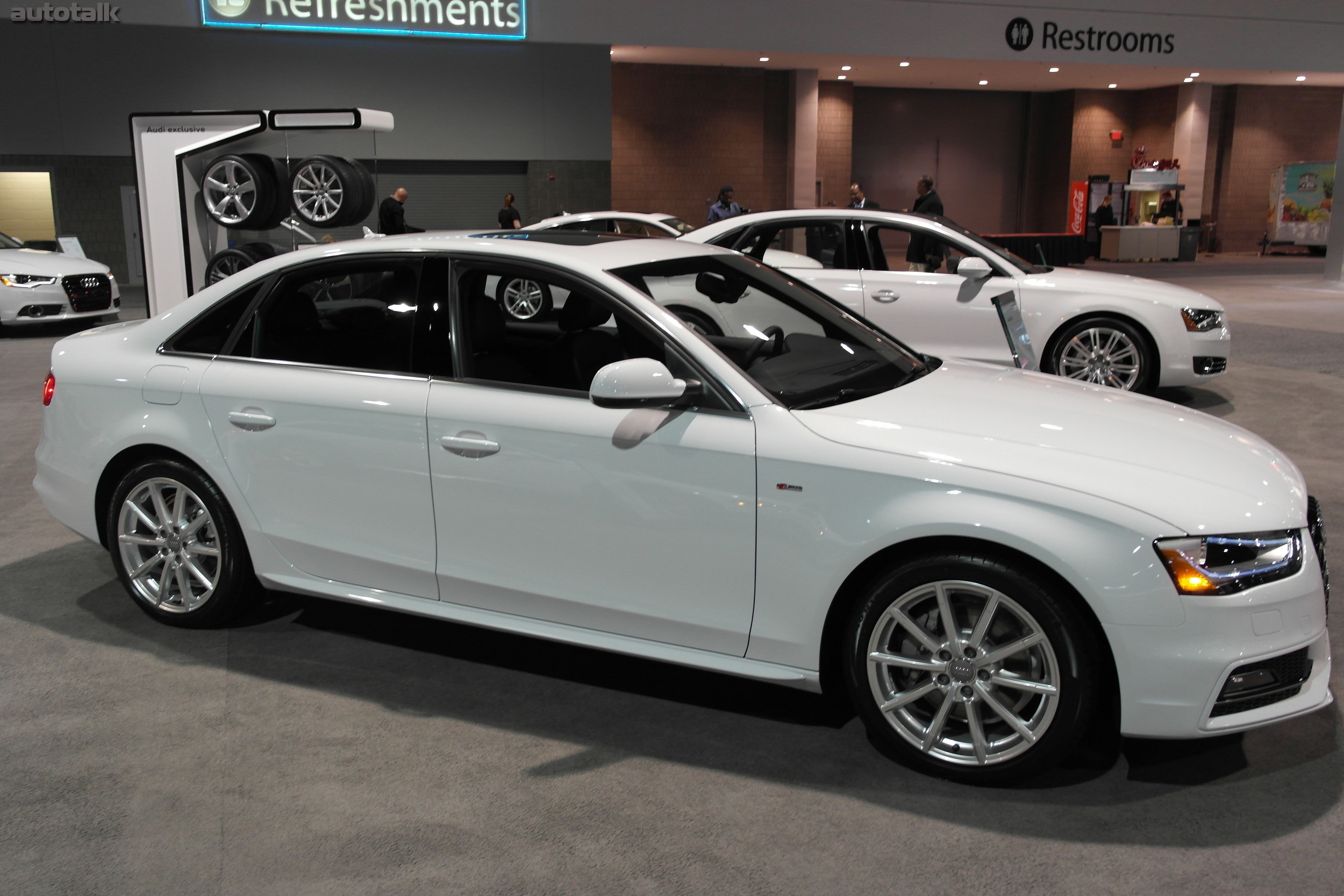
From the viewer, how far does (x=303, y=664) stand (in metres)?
4.08

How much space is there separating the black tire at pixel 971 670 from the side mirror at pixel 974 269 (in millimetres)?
5432

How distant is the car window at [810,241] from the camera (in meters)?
8.62

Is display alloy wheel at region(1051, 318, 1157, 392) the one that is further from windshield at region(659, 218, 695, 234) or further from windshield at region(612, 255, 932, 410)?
windshield at region(659, 218, 695, 234)

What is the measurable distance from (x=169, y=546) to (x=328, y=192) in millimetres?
7370

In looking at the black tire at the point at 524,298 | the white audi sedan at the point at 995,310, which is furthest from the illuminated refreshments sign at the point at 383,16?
the black tire at the point at 524,298

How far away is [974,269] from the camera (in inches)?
323

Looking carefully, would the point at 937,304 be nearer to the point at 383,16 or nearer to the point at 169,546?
the point at 169,546

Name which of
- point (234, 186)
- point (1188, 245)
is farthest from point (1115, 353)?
point (1188, 245)

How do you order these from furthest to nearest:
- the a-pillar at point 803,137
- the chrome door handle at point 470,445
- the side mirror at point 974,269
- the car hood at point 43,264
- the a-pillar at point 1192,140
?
the a-pillar at point 1192,140
the a-pillar at point 803,137
the car hood at point 43,264
the side mirror at point 974,269
the chrome door handle at point 470,445

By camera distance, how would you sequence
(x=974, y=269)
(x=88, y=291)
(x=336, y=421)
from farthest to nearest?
(x=88, y=291) < (x=974, y=269) < (x=336, y=421)

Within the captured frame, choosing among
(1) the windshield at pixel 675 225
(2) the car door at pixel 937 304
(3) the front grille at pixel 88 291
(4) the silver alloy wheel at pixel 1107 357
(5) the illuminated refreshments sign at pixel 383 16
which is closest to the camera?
(2) the car door at pixel 937 304

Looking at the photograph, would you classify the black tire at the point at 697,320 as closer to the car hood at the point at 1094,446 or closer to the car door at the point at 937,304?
the car hood at the point at 1094,446

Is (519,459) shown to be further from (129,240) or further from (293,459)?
(129,240)

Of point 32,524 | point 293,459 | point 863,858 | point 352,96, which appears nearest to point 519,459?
point 293,459
